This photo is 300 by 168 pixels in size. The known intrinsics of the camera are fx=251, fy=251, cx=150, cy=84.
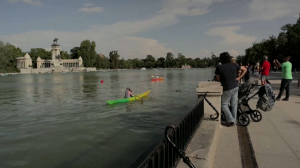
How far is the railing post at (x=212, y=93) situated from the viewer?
6.78 m

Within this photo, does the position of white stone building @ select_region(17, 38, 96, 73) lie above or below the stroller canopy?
above

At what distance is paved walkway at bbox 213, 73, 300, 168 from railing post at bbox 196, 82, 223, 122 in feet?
2.02

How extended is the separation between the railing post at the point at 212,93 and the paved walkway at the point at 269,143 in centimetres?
62

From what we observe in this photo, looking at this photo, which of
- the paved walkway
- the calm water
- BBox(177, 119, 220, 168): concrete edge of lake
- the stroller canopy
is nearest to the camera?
BBox(177, 119, 220, 168): concrete edge of lake

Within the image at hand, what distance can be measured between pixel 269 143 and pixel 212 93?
6.18 ft

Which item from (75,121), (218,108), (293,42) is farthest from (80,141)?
(293,42)

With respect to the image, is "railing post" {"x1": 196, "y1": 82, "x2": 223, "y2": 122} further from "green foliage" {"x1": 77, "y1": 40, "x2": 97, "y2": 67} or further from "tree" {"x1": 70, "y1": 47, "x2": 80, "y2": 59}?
"tree" {"x1": 70, "y1": 47, "x2": 80, "y2": 59}

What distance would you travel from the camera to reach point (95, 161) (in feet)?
25.9

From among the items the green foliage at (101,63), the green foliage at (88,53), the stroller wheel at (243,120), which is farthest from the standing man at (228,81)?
the green foliage at (101,63)

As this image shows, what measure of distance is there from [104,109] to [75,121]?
376 centimetres

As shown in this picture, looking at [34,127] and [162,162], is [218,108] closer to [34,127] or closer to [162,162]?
[162,162]

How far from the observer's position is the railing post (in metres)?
6.78

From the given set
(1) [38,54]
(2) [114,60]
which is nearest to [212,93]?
(1) [38,54]

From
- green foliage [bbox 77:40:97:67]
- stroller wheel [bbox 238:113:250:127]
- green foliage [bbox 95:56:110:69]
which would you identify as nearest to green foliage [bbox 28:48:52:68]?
green foliage [bbox 77:40:97:67]
